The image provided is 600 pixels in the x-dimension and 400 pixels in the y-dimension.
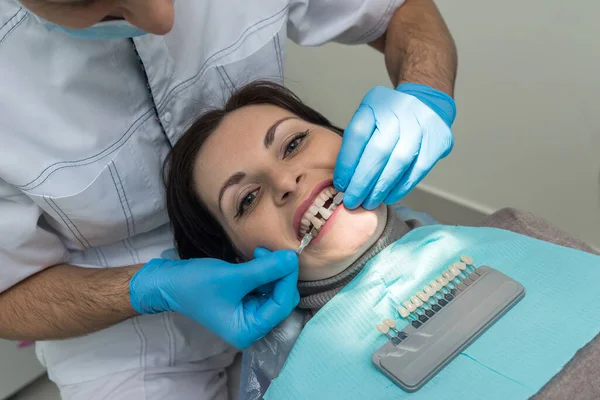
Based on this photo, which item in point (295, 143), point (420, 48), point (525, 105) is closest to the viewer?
point (295, 143)

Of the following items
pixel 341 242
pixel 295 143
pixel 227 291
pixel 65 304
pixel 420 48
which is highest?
pixel 420 48

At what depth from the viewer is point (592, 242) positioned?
6.03 ft

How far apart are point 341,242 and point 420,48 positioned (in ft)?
2.16

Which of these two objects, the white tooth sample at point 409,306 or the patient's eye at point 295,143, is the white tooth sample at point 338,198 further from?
the white tooth sample at point 409,306

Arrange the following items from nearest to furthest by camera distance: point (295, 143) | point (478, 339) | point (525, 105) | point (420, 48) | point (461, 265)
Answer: point (478, 339)
point (461, 265)
point (295, 143)
point (420, 48)
point (525, 105)

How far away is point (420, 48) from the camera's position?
1396 millimetres

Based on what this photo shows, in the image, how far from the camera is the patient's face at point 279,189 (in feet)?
3.41

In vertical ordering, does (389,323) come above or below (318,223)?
below

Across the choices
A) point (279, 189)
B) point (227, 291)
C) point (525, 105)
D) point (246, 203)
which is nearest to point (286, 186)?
point (279, 189)

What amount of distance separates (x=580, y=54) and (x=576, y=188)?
17.9 inches

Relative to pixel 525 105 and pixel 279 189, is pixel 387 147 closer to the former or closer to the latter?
pixel 279 189

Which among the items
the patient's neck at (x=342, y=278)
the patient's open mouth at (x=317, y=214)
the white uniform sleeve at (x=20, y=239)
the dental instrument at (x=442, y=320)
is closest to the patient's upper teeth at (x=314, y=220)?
the patient's open mouth at (x=317, y=214)

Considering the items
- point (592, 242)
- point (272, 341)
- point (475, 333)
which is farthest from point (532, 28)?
point (272, 341)

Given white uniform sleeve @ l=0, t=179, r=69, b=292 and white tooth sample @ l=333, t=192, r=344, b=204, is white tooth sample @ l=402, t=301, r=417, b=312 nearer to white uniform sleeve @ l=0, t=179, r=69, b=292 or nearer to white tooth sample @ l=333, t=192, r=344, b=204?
white tooth sample @ l=333, t=192, r=344, b=204
